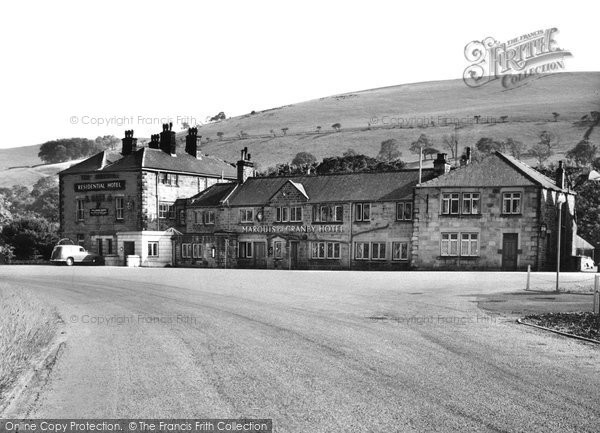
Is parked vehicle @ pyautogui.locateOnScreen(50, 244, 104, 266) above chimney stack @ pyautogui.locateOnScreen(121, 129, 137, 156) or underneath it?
underneath

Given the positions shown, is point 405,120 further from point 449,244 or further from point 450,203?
point 449,244

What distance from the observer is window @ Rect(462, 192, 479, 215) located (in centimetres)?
4650

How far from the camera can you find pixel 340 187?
53.0 meters

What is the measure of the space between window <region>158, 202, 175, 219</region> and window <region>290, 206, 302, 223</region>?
529 inches

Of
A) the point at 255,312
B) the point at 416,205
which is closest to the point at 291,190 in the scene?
the point at 416,205

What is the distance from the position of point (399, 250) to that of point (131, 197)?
25400 mm

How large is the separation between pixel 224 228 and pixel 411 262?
17189 mm

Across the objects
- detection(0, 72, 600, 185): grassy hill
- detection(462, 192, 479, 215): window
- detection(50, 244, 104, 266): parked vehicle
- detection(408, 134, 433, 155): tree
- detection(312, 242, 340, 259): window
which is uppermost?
detection(0, 72, 600, 185): grassy hill

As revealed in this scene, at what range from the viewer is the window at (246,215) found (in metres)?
55.4

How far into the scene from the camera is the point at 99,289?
1096 inches

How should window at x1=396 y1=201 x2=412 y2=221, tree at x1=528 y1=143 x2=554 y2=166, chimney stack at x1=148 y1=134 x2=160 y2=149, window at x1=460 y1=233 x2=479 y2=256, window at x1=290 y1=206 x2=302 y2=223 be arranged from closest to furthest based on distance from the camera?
window at x1=460 y1=233 x2=479 y2=256
window at x1=396 y1=201 x2=412 y2=221
window at x1=290 y1=206 x2=302 y2=223
chimney stack at x1=148 y1=134 x2=160 y2=149
tree at x1=528 y1=143 x2=554 y2=166

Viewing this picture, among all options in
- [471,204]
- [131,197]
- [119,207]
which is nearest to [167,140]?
[131,197]

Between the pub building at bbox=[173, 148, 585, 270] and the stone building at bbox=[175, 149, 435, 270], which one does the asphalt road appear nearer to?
the pub building at bbox=[173, 148, 585, 270]

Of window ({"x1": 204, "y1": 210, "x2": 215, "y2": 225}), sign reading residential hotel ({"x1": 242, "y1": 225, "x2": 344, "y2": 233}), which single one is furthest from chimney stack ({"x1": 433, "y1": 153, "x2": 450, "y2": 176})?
window ({"x1": 204, "y1": 210, "x2": 215, "y2": 225})
